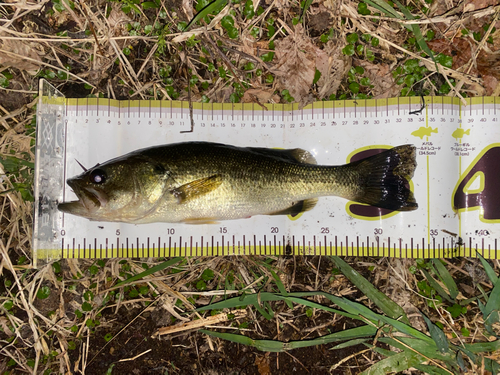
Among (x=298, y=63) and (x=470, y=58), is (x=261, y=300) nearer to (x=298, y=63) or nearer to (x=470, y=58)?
(x=298, y=63)

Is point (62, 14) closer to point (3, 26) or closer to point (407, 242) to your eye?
point (3, 26)

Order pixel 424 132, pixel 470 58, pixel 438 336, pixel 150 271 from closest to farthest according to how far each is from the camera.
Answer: pixel 438 336, pixel 150 271, pixel 424 132, pixel 470 58

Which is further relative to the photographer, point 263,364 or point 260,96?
point 260,96

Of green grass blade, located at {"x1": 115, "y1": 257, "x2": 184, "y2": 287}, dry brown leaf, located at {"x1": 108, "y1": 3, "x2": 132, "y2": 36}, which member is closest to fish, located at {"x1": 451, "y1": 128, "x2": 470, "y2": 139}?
green grass blade, located at {"x1": 115, "y1": 257, "x2": 184, "y2": 287}

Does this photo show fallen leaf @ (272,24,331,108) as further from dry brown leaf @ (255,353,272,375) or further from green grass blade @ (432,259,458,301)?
dry brown leaf @ (255,353,272,375)

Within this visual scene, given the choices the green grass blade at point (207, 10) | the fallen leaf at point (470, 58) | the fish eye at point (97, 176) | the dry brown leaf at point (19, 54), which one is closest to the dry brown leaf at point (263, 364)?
the fish eye at point (97, 176)

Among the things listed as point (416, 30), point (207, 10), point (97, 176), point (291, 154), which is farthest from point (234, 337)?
point (416, 30)

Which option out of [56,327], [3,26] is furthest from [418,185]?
[3,26]
